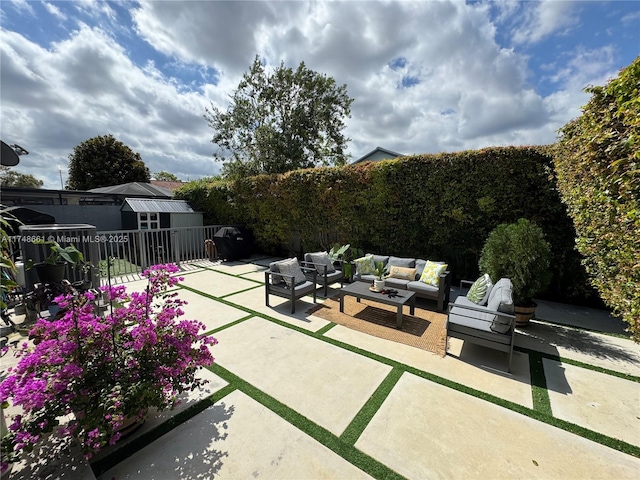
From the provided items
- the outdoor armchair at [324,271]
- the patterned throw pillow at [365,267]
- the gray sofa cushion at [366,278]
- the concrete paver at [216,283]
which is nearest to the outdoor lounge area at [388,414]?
the gray sofa cushion at [366,278]

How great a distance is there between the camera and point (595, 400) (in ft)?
8.25

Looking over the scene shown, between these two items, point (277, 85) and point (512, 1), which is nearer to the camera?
point (512, 1)

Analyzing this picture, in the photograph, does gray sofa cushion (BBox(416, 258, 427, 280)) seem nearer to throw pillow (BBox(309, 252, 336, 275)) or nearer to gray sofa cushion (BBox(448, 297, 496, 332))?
gray sofa cushion (BBox(448, 297, 496, 332))

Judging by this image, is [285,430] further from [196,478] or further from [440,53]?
[440,53]

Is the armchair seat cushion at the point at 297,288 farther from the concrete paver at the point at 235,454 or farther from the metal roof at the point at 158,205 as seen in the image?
the metal roof at the point at 158,205

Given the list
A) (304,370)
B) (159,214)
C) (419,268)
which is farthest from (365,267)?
(159,214)

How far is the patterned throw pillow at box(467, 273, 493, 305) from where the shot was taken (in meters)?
3.75

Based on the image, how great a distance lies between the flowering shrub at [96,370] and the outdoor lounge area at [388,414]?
0.43 metres

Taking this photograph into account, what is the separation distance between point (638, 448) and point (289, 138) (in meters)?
15.8

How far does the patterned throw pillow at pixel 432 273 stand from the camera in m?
4.86

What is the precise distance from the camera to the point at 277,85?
584 inches

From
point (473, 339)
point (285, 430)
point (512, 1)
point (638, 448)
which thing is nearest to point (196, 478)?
point (285, 430)

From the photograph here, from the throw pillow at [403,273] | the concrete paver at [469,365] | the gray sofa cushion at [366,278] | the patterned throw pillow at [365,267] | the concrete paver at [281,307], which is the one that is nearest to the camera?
the concrete paver at [469,365]

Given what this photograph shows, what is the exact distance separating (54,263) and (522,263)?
7.34m
